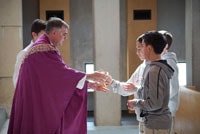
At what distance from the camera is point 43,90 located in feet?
10.1

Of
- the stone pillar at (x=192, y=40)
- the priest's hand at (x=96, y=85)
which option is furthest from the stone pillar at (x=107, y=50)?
the priest's hand at (x=96, y=85)

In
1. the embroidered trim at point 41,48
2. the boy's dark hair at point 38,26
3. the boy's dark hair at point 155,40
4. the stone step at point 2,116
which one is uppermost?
the boy's dark hair at point 38,26

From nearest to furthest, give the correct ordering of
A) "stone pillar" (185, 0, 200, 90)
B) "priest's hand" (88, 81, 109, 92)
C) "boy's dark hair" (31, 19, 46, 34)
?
"priest's hand" (88, 81, 109, 92) → "boy's dark hair" (31, 19, 46, 34) → "stone pillar" (185, 0, 200, 90)

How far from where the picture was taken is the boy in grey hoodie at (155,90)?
2.45 m

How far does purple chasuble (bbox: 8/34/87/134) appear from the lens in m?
3.06

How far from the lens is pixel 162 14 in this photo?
28.7 feet

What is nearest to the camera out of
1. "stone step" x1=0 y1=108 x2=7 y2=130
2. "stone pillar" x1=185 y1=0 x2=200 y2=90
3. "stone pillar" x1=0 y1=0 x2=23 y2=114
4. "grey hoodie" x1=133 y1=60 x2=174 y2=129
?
"grey hoodie" x1=133 y1=60 x2=174 y2=129

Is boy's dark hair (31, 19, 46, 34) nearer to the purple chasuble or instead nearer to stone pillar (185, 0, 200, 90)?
the purple chasuble

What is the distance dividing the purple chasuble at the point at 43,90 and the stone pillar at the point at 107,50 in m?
3.12

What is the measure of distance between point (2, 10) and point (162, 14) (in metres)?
3.92

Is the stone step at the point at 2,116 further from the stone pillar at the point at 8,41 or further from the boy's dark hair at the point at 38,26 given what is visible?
the boy's dark hair at the point at 38,26

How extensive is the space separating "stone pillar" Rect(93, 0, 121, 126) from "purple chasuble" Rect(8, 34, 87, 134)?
312 centimetres

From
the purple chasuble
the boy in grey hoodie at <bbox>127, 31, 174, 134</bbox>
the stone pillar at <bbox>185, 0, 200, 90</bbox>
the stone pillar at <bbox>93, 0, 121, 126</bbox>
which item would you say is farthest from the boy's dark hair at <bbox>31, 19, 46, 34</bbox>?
the stone pillar at <bbox>185, 0, 200, 90</bbox>

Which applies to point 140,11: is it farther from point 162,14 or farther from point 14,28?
point 14,28
